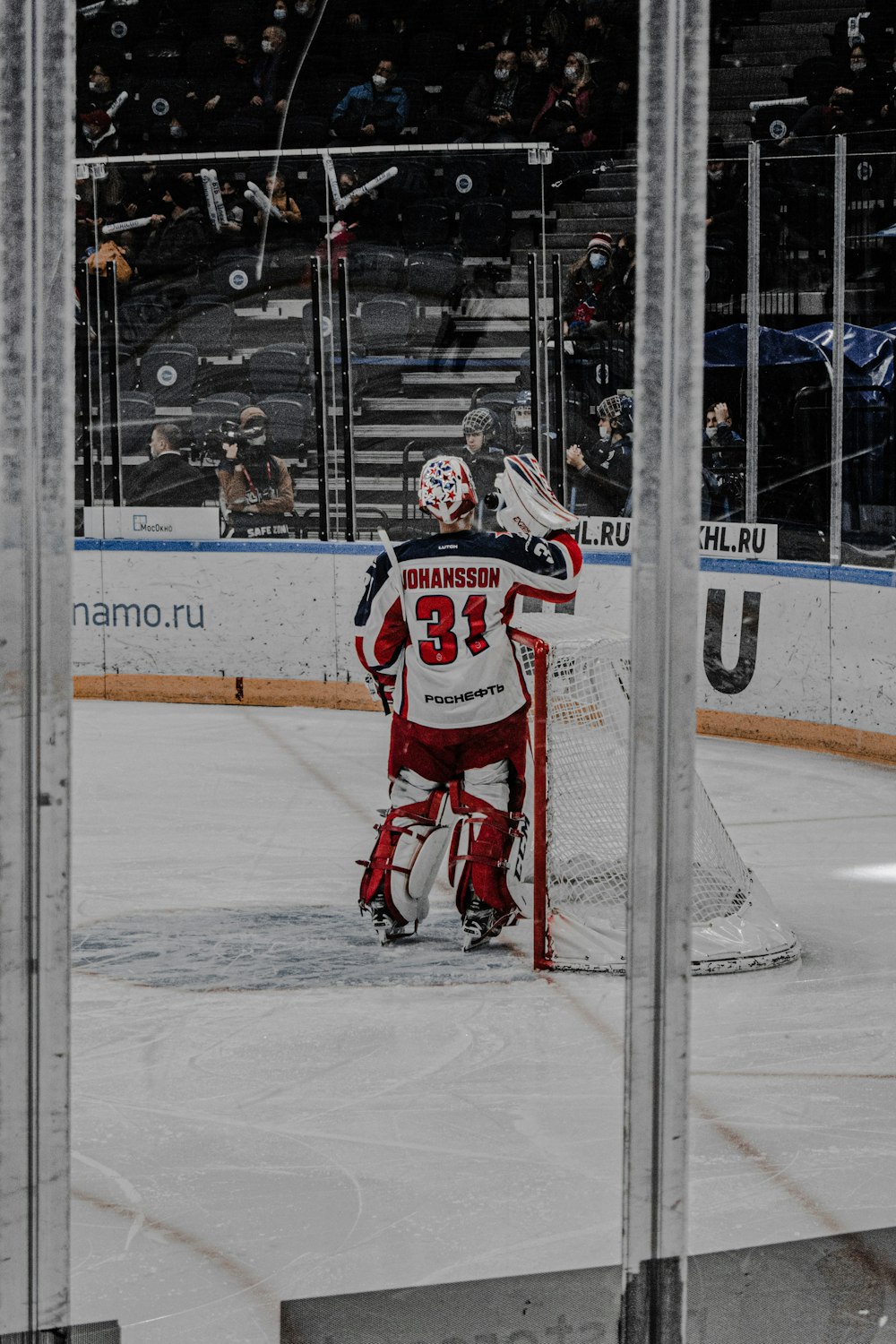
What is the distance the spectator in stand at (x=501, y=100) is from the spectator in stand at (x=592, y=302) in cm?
298

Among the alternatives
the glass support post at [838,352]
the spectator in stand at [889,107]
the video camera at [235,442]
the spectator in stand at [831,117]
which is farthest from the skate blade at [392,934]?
the spectator in stand at [889,107]

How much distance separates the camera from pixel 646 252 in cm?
142

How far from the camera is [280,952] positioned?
4.15 metres

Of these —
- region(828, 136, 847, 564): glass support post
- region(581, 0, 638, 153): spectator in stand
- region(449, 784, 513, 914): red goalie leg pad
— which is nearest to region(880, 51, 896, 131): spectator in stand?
region(581, 0, 638, 153): spectator in stand

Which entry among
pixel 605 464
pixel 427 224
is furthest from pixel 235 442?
pixel 605 464

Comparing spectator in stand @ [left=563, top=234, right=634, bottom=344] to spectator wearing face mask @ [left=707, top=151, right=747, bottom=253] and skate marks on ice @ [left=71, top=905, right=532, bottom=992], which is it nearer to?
spectator wearing face mask @ [left=707, top=151, right=747, bottom=253]

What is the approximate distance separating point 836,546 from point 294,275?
343cm

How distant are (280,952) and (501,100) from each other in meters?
8.20

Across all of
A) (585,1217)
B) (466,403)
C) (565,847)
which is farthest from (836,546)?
(585,1217)

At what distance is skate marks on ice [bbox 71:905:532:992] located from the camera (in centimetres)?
393

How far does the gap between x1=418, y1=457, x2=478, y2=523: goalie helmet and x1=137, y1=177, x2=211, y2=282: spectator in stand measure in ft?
17.2

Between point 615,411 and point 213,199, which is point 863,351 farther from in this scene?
point 213,199

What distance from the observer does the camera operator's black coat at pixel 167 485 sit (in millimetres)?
8672

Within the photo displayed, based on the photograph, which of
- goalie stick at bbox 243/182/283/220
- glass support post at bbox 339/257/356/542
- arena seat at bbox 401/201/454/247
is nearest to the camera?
glass support post at bbox 339/257/356/542
